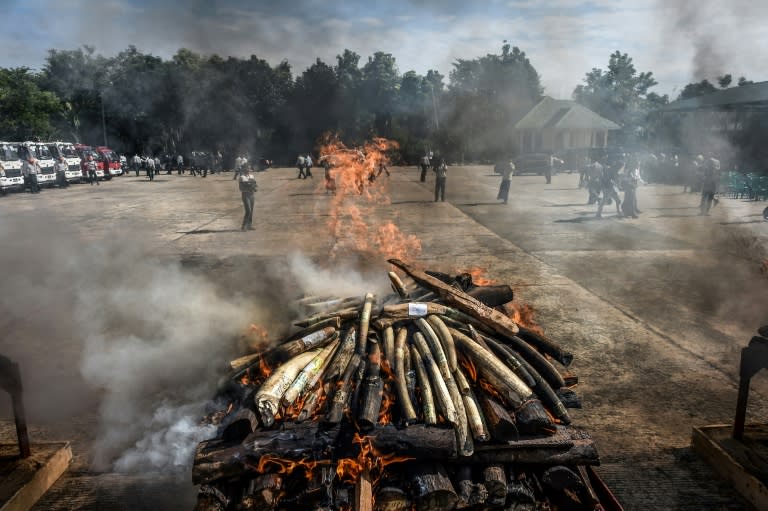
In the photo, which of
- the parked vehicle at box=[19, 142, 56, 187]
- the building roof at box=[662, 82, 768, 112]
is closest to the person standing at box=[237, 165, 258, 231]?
the parked vehicle at box=[19, 142, 56, 187]

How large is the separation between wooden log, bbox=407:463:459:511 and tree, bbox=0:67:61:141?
23432mm

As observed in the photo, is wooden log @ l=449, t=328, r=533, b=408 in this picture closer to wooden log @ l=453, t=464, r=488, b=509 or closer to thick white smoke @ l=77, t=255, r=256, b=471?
wooden log @ l=453, t=464, r=488, b=509

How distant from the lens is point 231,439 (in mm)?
3391

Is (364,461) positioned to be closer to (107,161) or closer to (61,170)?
(61,170)

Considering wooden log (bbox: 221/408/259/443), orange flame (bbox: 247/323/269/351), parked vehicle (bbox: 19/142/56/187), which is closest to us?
wooden log (bbox: 221/408/259/443)

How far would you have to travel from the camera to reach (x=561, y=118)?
4700cm

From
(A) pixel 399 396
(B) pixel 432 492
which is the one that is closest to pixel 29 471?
(A) pixel 399 396

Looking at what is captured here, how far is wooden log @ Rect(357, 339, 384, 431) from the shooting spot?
3.42 meters

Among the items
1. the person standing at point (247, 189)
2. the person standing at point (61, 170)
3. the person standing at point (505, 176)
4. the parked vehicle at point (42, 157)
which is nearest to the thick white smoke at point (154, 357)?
the person standing at point (247, 189)

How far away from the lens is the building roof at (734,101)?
2444 centimetres

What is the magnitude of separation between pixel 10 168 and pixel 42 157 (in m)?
3.02

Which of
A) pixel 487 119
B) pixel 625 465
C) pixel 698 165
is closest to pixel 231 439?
pixel 625 465

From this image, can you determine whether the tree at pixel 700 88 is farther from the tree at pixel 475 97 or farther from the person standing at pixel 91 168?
the person standing at pixel 91 168

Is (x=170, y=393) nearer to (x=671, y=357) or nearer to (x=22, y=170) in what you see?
(x=671, y=357)
